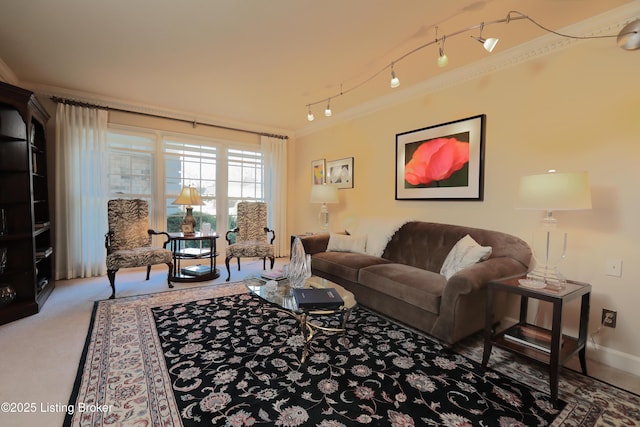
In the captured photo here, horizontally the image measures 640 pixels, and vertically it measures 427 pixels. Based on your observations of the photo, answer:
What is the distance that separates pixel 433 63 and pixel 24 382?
3922 mm

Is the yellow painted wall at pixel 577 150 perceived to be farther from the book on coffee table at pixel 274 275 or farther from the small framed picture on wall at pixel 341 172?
the book on coffee table at pixel 274 275

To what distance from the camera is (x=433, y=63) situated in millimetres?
2855

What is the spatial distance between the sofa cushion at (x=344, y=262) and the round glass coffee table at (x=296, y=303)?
465mm

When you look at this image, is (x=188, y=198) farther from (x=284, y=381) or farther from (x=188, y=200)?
(x=284, y=381)

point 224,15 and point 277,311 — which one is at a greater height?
point 224,15

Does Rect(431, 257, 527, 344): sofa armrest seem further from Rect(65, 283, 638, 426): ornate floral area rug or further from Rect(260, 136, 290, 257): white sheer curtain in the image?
Rect(260, 136, 290, 257): white sheer curtain

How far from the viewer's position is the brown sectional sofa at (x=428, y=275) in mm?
2141

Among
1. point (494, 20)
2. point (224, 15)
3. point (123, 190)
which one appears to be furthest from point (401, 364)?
point (123, 190)

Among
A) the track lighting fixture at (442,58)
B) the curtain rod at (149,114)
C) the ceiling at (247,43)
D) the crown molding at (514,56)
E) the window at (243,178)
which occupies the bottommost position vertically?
the window at (243,178)

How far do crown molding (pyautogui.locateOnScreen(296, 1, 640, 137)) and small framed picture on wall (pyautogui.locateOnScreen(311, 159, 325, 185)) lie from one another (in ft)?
3.79

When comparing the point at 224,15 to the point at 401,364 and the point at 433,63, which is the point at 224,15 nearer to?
the point at 433,63

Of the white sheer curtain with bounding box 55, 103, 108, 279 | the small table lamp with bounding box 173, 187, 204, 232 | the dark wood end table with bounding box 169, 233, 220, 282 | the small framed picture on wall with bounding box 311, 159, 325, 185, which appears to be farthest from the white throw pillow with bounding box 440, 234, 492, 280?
the white sheer curtain with bounding box 55, 103, 108, 279

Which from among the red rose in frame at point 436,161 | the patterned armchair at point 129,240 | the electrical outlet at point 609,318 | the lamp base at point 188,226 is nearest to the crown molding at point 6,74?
the patterned armchair at point 129,240

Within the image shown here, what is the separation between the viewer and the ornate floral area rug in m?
1.51
